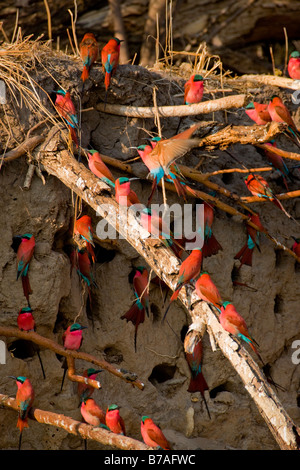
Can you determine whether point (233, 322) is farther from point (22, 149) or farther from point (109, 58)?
point (109, 58)

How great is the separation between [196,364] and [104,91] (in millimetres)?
2289

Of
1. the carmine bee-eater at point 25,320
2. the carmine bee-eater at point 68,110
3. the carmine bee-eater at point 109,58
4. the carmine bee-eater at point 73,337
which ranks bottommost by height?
the carmine bee-eater at point 73,337

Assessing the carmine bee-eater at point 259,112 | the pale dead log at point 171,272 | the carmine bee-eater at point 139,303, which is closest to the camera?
the pale dead log at point 171,272

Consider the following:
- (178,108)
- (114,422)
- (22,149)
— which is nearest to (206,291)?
(114,422)

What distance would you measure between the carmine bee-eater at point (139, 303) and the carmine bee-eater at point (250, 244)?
2.99ft

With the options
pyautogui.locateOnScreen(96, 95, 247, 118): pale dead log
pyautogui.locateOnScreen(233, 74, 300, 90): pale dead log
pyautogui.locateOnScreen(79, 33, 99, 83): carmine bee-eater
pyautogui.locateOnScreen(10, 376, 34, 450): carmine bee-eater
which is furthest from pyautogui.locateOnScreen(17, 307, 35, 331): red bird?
pyautogui.locateOnScreen(233, 74, 300, 90): pale dead log

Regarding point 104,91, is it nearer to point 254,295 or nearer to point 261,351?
point 254,295

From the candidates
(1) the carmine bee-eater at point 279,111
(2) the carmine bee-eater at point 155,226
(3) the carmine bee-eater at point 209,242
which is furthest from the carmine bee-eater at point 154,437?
(1) the carmine bee-eater at point 279,111

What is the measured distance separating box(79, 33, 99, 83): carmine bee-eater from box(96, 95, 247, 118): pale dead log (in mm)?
340

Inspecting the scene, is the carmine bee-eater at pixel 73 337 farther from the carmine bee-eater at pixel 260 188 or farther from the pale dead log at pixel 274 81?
the pale dead log at pixel 274 81

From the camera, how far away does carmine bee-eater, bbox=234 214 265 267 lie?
5.44m

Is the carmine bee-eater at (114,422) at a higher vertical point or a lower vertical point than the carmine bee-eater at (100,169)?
lower

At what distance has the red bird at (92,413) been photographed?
4426mm

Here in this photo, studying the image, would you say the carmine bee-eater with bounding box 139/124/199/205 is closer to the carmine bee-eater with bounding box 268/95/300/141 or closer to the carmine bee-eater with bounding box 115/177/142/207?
the carmine bee-eater with bounding box 115/177/142/207
